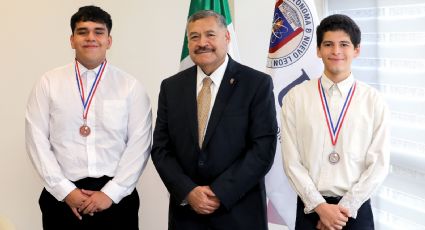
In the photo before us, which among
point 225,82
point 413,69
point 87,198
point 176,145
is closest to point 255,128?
point 225,82

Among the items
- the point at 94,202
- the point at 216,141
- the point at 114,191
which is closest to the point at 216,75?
the point at 216,141

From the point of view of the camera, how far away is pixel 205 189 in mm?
2117

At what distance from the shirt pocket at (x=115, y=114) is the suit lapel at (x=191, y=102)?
0.41m

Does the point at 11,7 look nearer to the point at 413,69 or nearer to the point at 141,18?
the point at 141,18

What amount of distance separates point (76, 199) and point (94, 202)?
0.09 m

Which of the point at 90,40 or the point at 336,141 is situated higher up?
the point at 90,40

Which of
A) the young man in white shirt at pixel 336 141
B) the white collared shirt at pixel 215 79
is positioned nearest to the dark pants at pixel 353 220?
the young man in white shirt at pixel 336 141

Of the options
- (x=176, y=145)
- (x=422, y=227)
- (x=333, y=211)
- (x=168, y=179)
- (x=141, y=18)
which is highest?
(x=141, y=18)

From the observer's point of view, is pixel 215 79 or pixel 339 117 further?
pixel 215 79

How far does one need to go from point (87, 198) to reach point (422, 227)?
2.04 meters

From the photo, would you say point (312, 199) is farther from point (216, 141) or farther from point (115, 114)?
point (115, 114)

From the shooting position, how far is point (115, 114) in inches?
96.0

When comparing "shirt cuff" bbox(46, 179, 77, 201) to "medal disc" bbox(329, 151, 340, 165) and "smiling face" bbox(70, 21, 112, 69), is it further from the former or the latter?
"medal disc" bbox(329, 151, 340, 165)

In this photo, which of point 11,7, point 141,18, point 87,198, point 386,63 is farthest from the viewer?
point 141,18
